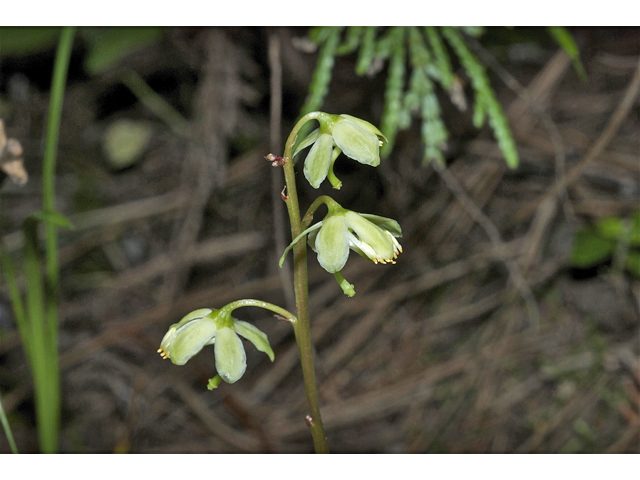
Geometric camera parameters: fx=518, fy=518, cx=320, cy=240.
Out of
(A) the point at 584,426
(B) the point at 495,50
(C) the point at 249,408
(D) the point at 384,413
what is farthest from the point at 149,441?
(B) the point at 495,50

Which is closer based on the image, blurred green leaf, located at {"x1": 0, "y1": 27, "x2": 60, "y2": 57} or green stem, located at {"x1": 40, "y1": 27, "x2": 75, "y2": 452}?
green stem, located at {"x1": 40, "y1": 27, "x2": 75, "y2": 452}

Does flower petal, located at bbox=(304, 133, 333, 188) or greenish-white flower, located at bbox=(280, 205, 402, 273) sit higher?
flower petal, located at bbox=(304, 133, 333, 188)

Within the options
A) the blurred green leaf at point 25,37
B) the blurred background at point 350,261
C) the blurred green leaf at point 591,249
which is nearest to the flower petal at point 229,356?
the blurred background at point 350,261

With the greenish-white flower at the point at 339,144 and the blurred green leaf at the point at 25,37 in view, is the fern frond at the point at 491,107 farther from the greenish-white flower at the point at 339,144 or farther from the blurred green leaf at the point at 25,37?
the blurred green leaf at the point at 25,37

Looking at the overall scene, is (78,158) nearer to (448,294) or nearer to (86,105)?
(86,105)

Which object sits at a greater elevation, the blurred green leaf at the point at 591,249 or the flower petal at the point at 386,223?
the blurred green leaf at the point at 591,249

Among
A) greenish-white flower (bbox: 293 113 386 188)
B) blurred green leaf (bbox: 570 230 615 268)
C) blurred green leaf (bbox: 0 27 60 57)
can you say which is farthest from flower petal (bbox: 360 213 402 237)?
blurred green leaf (bbox: 570 230 615 268)

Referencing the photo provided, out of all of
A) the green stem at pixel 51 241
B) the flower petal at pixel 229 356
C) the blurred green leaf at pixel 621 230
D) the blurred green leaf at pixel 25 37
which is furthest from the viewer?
the blurred green leaf at pixel 621 230

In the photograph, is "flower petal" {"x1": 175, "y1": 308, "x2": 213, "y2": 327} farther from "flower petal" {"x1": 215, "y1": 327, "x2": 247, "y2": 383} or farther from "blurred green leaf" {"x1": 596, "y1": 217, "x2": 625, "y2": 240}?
"blurred green leaf" {"x1": 596, "y1": 217, "x2": 625, "y2": 240}

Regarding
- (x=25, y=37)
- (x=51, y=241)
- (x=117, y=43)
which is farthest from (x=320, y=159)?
(x=25, y=37)
